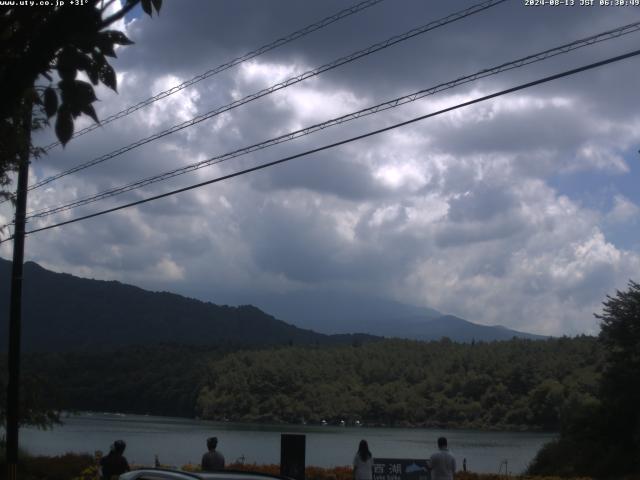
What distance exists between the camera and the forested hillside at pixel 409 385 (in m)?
78.1

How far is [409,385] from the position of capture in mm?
92875

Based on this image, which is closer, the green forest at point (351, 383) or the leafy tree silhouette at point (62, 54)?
the leafy tree silhouette at point (62, 54)

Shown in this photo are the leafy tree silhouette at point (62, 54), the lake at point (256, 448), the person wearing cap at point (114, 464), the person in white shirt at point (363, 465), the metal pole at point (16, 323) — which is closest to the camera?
the leafy tree silhouette at point (62, 54)

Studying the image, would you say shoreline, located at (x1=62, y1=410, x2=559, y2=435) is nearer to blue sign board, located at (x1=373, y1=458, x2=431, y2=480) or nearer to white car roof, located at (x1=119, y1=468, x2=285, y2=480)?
blue sign board, located at (x1=373, y1=458, x2=431, y2=480)

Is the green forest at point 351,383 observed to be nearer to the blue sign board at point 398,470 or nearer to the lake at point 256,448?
the lake at point 256,448

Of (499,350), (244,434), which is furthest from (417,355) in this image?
(244,434)

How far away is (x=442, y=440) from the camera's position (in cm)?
1536

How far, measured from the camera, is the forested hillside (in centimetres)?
7812

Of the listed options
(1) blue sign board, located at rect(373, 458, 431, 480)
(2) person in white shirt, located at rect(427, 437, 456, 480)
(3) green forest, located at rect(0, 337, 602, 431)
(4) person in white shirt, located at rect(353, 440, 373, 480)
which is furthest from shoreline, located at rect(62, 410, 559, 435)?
(4) person in white shirt, located at rect(353, 440, 373, 480)

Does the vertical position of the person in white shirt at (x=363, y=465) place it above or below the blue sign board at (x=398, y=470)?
above

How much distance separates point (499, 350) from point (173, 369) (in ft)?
116

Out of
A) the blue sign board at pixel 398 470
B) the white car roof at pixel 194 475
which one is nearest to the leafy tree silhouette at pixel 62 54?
the white car roof at pixel 194 475

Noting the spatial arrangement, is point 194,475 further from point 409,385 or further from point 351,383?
point 351,383

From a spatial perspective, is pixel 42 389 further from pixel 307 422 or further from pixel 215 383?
pixel 215 383
